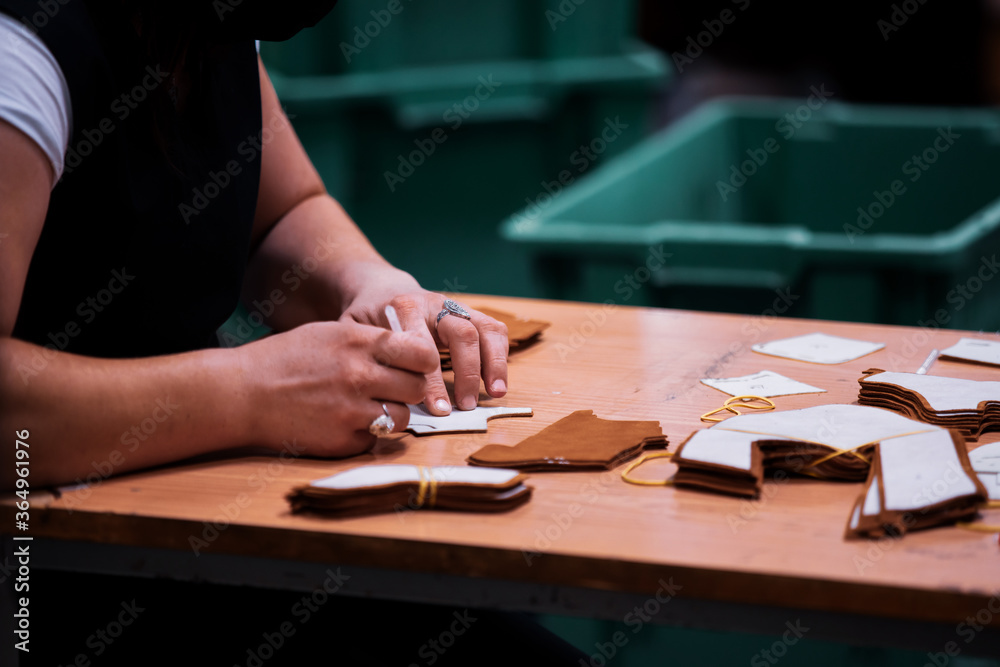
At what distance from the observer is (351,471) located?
86 centimetres

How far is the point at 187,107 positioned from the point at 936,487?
2.98 feet

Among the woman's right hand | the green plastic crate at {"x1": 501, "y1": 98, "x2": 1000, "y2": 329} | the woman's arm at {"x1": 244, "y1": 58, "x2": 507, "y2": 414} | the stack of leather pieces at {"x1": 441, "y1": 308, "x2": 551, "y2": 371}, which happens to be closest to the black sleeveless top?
the woman's arm at {"x1": 244, "y1": 58, "x2": 507, "y2": 414}

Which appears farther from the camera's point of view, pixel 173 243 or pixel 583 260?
pixel 583 260

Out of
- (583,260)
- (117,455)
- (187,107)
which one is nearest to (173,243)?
(187,107)

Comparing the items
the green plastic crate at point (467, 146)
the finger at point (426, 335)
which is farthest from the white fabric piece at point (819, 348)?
the green plastic crate at point (467, 146)

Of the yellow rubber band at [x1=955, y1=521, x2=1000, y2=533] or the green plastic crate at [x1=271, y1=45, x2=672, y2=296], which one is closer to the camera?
the yellow rubber band at [x1=955, y1=521, x2=1000, y2=533]

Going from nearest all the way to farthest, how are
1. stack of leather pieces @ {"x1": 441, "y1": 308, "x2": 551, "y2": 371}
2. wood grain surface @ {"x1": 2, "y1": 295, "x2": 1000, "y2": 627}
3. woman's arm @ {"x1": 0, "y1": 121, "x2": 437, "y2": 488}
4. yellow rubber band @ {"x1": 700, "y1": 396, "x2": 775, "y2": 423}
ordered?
wood grain surface @ {"x1": 2, "y1": 295, "x2": 1000, "y2": 627}
woman's arm @ {"x1": 0, "y1": 121, "x2": 437, "y2": 488}
yellow rubber band @ {"x1": 700, "y1": 396, "x2": 775, "y2": 423}
stack of leather pieces @ {"x1": 441, "y1": 308, "x2": 551, "y2": 371}

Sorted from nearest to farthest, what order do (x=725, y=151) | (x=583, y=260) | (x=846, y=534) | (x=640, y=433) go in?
(x=846, y=534), (x=640, y=433), (x=583, y=260), (x=725, y=151)

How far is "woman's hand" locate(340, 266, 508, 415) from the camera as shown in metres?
1.09

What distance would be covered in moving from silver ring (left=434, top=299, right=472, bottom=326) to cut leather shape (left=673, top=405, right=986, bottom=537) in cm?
34

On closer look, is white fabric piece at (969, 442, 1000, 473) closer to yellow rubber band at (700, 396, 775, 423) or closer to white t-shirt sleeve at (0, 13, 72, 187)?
yellow rubber band at (700, 396, 775, 423)

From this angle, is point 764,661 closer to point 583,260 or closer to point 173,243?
point 583,260

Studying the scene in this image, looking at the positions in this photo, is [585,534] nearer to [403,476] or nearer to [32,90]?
[403,476]

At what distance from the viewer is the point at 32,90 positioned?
0.83 m
